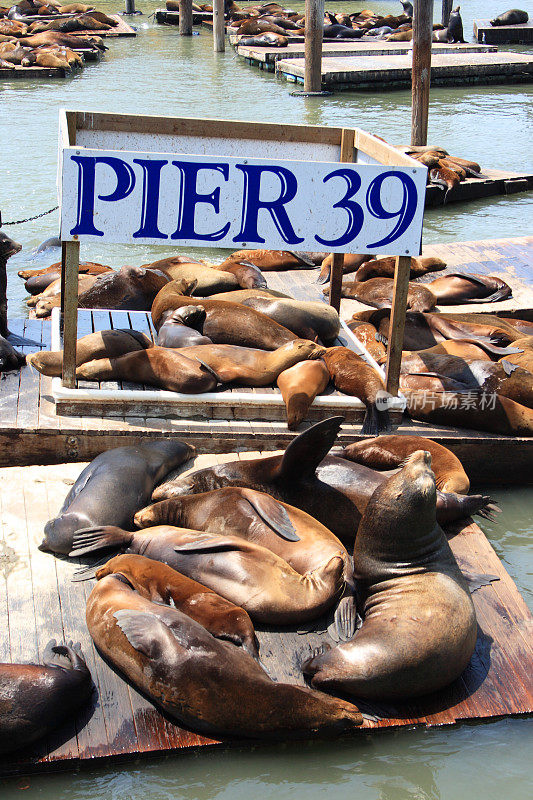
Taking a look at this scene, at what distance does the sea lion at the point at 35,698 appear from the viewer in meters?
3.07

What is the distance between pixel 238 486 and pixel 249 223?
1.54 m

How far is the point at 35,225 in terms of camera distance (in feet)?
38.3

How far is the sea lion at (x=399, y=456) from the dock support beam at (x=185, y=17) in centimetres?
3033

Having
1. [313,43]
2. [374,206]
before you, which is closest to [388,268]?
[374,206]

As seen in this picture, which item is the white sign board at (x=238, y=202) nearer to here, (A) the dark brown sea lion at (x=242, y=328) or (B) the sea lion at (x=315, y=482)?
(A) the dark brown sea lion at (x=242, y=328)

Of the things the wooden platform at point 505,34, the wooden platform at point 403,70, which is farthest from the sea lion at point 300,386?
the wooden platform at point 505,34

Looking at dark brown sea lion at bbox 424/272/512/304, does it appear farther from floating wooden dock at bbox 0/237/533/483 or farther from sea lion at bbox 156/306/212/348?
sea lion at bbox 156/306/212/348

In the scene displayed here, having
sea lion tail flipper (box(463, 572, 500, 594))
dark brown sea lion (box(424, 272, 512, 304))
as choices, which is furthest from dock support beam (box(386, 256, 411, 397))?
dark brown sea lion (box(424, 272, 512, 304))

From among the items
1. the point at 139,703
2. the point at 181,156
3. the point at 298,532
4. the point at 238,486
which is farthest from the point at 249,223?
the point at 139,703

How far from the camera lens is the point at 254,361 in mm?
5559

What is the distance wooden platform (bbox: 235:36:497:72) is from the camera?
25.5m

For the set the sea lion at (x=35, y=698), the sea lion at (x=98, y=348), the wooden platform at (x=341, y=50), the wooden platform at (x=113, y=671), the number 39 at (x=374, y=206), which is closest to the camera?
→ the sea lion at (x=35, y=698)

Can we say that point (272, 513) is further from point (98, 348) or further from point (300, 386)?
point (98, 348)

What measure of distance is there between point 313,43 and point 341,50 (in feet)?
23.0
